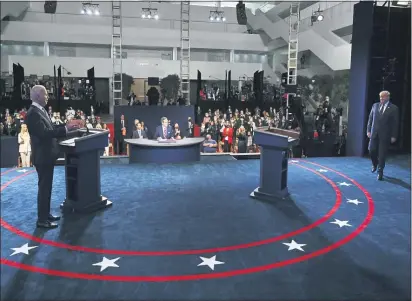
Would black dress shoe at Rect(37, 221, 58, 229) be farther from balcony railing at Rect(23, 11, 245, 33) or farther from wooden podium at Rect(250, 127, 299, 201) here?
balcony railing at Rect(23, 11, 245, 33)

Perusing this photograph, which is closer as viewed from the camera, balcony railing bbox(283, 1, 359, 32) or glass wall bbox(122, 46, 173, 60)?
balcony railing bbox(283, 1, 359, 32)

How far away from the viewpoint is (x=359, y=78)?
9.68m

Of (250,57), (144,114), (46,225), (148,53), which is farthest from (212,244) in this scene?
(250,57)

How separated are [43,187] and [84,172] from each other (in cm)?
70

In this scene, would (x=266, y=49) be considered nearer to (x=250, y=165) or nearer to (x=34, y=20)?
(x=34, y=20)

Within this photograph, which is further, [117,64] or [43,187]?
[117,64]

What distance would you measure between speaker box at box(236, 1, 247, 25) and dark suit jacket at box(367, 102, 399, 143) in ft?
56.1

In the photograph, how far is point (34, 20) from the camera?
71.3ft

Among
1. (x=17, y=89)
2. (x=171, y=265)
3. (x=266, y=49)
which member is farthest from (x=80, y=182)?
(x=266, y=49)

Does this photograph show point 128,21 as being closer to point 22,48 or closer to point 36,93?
point 22,48

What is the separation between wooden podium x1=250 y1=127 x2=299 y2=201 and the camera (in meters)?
5.54

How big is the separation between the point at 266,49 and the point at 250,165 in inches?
721

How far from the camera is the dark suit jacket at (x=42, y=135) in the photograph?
13.1ft

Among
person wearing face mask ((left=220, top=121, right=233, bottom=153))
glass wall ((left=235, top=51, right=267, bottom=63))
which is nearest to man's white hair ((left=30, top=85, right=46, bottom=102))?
person wearing face mask ((left=220, top=121, right=233, bottom=153))
